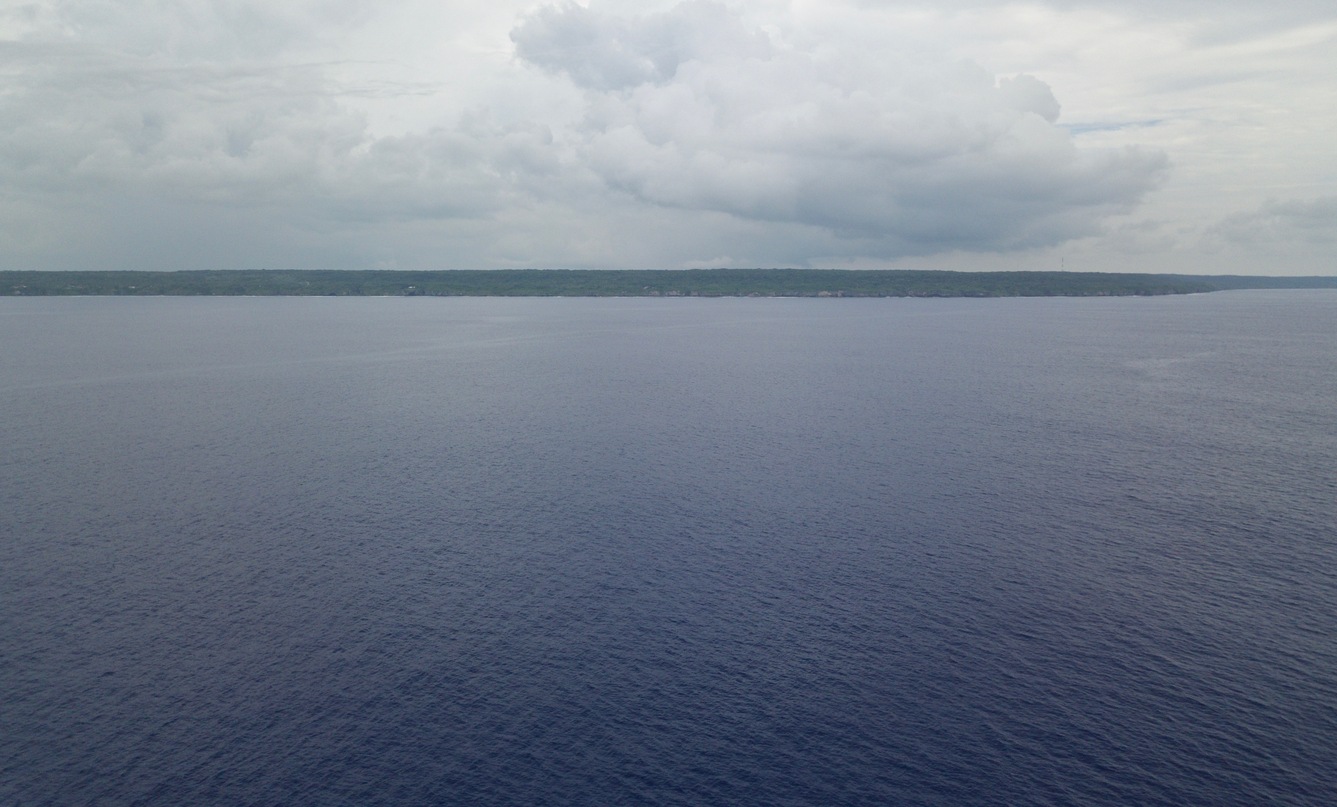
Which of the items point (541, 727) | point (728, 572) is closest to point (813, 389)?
point (728, 572)

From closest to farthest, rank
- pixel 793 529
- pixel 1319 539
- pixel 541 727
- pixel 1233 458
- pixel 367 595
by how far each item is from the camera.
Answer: pixel 541 727
pixel 367 595
pixel 1319 539
pixel 793 529
pixel 1233 458

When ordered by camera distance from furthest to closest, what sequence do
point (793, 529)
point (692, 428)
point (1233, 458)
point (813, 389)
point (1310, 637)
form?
point (813, 389), point (692, 428), point (1233, 458), point (793, 529), point (1310, 637)

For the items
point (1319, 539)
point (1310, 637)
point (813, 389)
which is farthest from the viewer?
point (813, 389)

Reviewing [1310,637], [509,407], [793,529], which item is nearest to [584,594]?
[793,529]

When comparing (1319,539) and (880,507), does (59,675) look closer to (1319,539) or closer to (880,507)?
(880,507)

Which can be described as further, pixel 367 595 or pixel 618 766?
pixel 367 595

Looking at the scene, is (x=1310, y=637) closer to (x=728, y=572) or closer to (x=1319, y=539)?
(x=1319, y=539)
